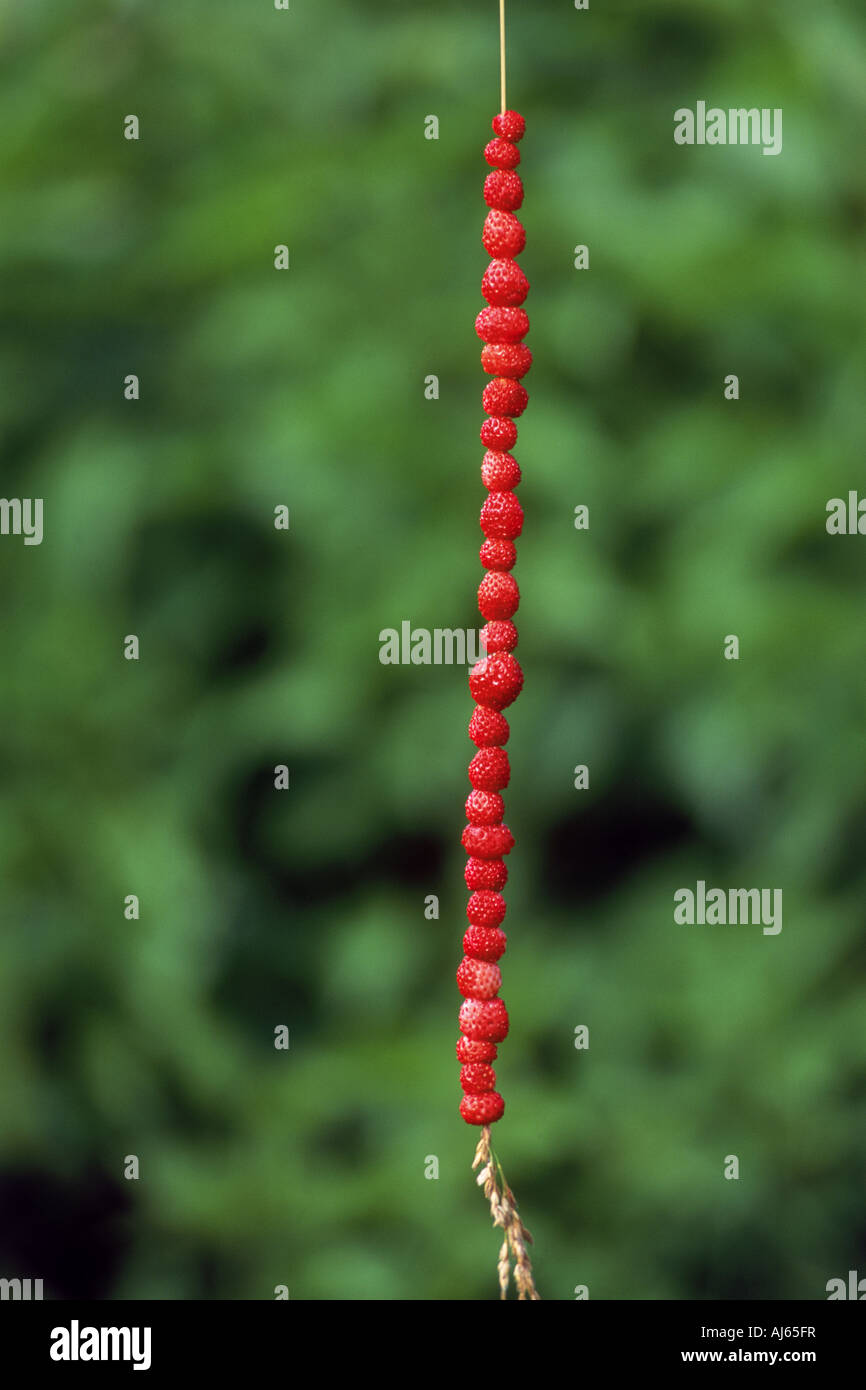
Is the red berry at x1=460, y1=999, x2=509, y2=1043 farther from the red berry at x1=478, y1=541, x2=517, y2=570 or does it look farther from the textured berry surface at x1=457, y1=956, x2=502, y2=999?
the red berry at x1=478, y1=541, x2=517, y2=570

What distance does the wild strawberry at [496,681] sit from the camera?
1.83 feet

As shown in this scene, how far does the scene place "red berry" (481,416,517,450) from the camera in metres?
0.57

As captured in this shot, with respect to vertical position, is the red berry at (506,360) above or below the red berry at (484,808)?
above

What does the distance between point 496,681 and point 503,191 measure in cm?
16

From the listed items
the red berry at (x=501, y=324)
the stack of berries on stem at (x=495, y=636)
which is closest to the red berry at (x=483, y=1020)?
the stack of berries on stem at (x=495, y=636)

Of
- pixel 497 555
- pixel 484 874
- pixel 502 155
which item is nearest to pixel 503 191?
pixel 502 155

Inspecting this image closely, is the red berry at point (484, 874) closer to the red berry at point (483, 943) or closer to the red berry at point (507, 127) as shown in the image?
the red berry at point (483, 943)

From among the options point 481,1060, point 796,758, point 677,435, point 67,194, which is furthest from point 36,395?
point 481,1060

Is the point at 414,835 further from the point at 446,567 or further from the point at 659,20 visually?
the point at 659,20

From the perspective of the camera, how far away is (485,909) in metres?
0.56

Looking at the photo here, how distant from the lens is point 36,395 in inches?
41.9

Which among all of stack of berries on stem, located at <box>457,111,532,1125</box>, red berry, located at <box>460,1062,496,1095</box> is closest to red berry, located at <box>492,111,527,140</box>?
stack of berries on stem, located at <box>457,111,532,1125</box>

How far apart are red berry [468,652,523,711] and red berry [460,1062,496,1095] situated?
0.12 meters

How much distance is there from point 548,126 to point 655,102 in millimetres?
68
